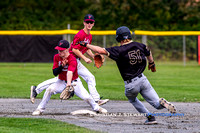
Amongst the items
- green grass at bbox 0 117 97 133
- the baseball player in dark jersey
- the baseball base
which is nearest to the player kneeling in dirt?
the baseball base

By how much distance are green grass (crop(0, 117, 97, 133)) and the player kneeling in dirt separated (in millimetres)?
850

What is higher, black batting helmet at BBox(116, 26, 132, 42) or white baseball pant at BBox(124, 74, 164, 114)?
black batting helmet at BBox(116, 26, 132, 42)

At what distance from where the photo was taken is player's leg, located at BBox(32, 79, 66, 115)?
825cm

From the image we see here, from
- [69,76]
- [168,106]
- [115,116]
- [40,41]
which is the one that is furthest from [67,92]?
[40,41]

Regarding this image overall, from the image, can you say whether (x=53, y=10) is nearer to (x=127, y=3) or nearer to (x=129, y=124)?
(x=127, y=3)

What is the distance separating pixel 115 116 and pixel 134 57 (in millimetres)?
1637

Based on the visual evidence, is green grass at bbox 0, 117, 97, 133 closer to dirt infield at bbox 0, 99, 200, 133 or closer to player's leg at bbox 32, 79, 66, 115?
dirt infield at bbox 0, 99, 200, 133

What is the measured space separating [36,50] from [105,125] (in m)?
18.3

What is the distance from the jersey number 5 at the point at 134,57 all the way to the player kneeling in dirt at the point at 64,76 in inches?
57.4

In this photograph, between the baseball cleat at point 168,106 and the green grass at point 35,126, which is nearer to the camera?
the green grass at point 35,126

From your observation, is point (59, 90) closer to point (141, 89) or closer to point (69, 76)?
point (69, 76)

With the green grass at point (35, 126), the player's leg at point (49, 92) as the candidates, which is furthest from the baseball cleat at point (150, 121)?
the player's leg at point (49, 92)

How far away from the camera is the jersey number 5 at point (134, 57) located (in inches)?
275

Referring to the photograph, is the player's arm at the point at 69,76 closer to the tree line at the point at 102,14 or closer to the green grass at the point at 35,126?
the green grass at the point at 35,126
